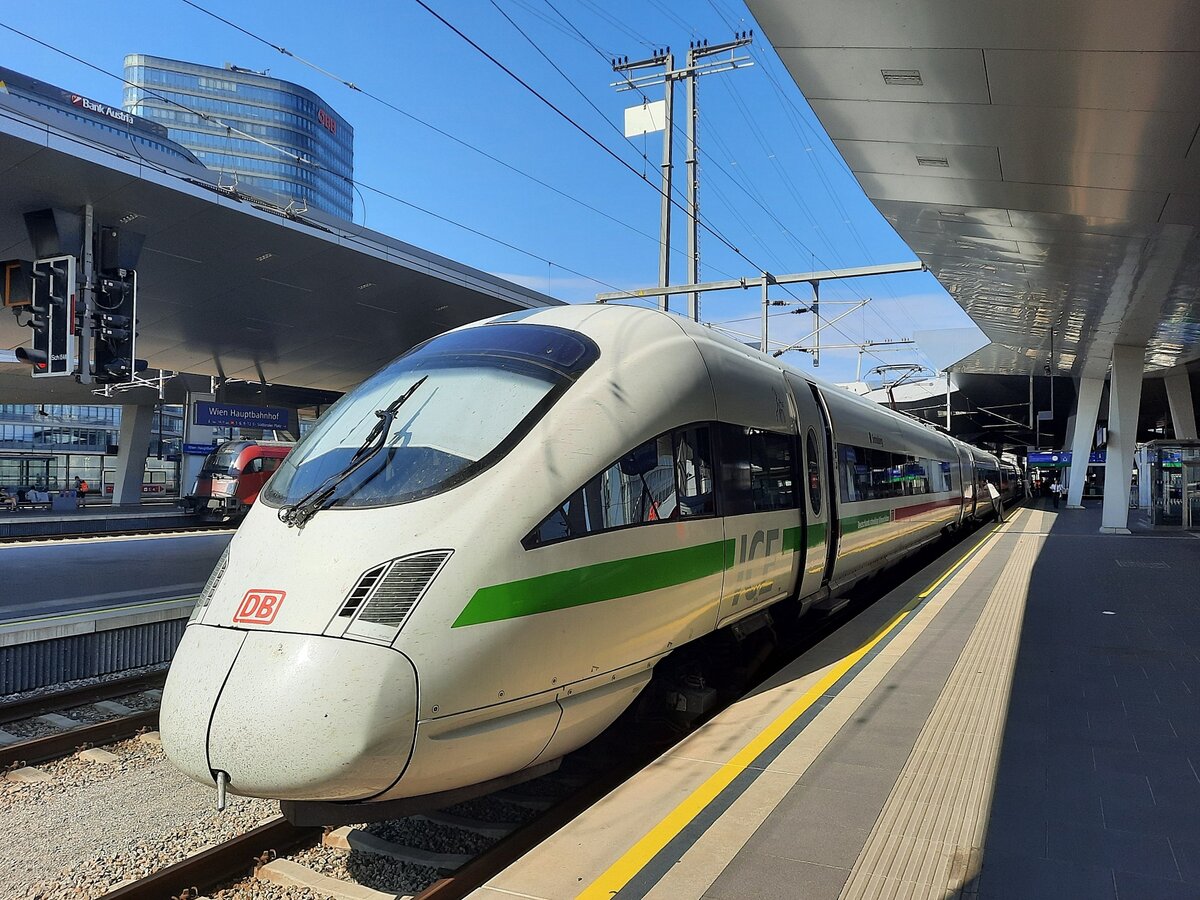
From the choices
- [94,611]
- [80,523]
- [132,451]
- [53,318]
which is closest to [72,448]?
[132,451]

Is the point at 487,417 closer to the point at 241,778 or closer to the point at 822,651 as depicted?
the point at 241,778

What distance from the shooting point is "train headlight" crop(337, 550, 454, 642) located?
3787 mm

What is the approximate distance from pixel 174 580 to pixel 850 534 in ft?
31.0

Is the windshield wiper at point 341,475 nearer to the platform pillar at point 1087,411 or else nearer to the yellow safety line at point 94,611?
the yellow safety line at point 94,611

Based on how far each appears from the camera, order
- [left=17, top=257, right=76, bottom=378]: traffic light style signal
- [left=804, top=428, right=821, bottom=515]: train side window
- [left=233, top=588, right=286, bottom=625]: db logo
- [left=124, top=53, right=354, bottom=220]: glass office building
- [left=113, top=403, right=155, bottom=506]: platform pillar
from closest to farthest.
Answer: [left=233, top=588, right=286, bottom=625]: db logo, [left=804, top=428, right=821, bottom=515]: train side window, [left=17, top=257, right=76, bottom=378]: traffic light style signal, [left=113, top=403, right=155, bottom=506]: platform pillar, [left=124, top=53, right=354, bottom=220]: glass office building

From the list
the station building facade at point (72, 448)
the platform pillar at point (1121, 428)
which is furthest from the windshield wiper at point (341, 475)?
the station building facade at point (72, 448)

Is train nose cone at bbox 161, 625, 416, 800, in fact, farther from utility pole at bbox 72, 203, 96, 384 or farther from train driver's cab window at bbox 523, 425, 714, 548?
utility pole at bbox 72, 203, 96, 384

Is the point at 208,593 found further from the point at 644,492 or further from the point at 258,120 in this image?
the point at 258,120

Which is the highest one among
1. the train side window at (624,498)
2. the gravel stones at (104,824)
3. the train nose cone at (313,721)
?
the train side window at (624,498)

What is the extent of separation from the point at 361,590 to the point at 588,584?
3.85 ft

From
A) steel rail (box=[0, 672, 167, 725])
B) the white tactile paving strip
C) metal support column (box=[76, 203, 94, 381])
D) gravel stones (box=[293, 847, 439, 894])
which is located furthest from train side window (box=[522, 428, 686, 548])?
metal support column (box=[76, 203, 94, 381])

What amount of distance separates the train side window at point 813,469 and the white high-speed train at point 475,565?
1.56 meters

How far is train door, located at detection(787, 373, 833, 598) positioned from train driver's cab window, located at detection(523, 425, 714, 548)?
2.22 metres

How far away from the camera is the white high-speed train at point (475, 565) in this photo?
12.1ft
